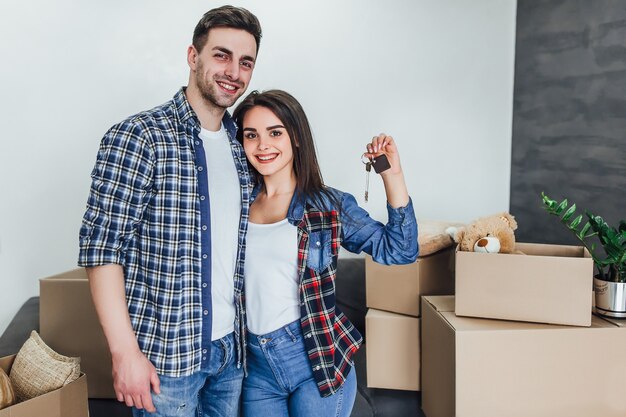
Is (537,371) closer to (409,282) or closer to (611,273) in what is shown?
(611,273)

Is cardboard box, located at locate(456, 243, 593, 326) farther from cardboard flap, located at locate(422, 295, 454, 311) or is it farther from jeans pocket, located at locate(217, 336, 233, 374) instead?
jeans pocket, located at locate(217, 336, 233, 374)

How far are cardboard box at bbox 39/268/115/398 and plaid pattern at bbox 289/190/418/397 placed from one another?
0.91 m

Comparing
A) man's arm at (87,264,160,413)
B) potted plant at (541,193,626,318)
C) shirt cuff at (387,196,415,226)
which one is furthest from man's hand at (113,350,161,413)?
potted plant at (541,193,626,318)

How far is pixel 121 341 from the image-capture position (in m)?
1.05

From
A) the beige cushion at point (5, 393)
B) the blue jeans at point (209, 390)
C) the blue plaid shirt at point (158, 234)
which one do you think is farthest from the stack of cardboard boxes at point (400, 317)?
the beige cushion at point (5, 393)

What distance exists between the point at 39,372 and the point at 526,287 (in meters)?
1.34

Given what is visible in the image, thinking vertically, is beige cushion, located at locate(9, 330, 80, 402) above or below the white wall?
below

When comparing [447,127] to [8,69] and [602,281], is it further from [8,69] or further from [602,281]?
[8,69]

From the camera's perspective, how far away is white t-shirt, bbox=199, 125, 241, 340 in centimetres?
119

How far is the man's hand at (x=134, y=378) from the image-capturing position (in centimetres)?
105

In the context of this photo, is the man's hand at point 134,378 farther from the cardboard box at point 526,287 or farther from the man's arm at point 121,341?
the cardboard box at point 526,287

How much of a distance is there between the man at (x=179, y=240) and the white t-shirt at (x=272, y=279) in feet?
0.10

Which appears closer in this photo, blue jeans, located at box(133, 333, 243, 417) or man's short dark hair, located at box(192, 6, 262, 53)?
blue jeans, located at box(133, 333, 243, 417)

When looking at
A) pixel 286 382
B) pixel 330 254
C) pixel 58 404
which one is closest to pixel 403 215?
pixel 330 254
